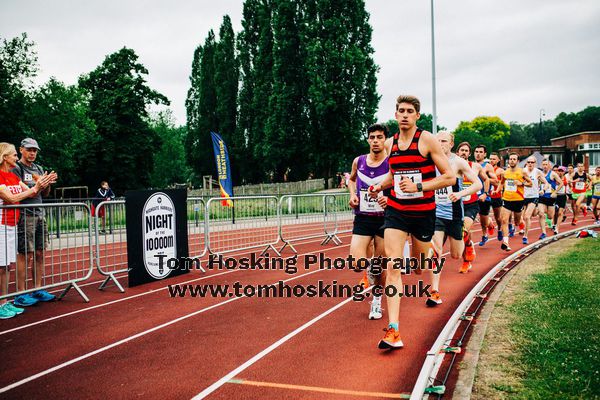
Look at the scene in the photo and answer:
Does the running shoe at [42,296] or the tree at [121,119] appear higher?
the tree at [121,119]

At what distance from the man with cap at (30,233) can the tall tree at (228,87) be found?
4704 cm

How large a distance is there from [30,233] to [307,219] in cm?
860

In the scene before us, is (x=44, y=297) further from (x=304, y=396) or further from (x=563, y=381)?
(x=563, y=381)

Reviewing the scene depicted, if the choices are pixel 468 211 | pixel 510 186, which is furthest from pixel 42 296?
pixel 510 186

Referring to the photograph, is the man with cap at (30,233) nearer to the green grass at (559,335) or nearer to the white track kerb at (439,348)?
the white track kerb at (439,348)

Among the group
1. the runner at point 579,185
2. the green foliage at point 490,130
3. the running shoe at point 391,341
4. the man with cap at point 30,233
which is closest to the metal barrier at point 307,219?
the man with cap at point 30,233

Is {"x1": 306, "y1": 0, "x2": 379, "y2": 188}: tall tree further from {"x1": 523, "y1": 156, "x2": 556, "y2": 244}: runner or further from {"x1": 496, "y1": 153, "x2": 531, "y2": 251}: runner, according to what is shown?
{"x1": 496, "y1": 153, "x2": 531, "y2": 251}: runner

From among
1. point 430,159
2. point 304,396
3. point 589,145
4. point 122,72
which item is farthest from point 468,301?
point 589,145

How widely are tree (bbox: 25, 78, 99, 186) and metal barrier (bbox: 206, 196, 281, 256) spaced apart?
37.3 m

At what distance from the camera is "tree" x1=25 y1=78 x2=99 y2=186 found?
43.4 metres

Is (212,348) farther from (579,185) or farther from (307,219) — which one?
(579,185)

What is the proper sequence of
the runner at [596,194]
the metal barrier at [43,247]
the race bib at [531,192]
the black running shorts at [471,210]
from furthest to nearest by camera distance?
1. the runner at [596,194]
2. the race bib at [531,192]
3. the black running shorts at [471,210]
4. the metal barrier at [43,247]

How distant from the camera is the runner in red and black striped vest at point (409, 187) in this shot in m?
4.61

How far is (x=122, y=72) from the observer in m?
48.8
